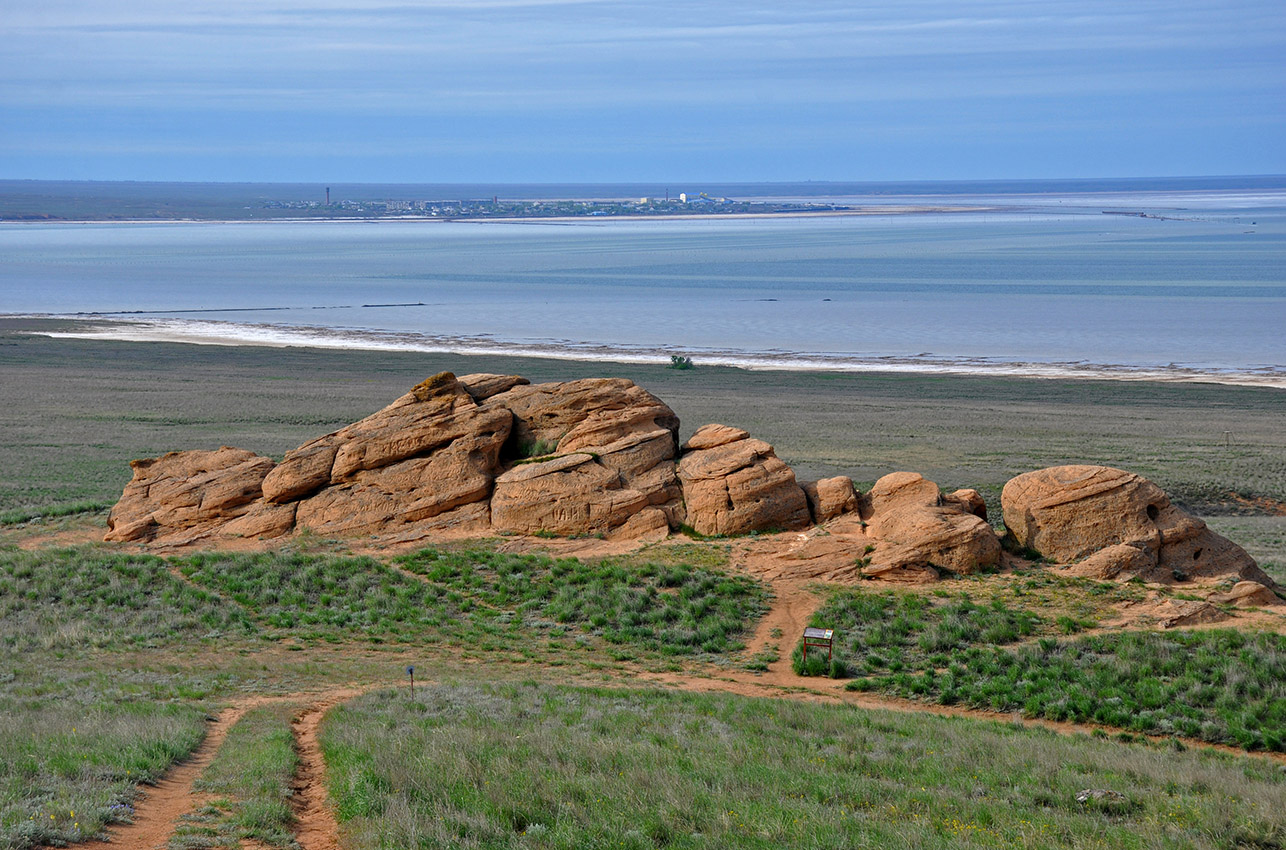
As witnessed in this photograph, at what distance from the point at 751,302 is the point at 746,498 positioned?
92.1 metres

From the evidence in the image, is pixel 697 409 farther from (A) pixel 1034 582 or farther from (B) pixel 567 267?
(B) pixel 567 267

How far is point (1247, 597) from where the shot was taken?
1964 cm

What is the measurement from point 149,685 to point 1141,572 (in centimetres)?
1708

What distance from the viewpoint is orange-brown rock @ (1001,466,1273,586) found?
2116 centimetres

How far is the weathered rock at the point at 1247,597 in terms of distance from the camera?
19.5 meters

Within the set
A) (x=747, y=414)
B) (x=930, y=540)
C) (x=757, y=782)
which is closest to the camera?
(x=757, y=782)

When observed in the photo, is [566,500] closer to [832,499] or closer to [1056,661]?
[832,499]

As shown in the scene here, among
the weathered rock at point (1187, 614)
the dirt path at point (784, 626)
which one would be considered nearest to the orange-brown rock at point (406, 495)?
the dirt path at point (784, 626)

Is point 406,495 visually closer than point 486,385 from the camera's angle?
Yes

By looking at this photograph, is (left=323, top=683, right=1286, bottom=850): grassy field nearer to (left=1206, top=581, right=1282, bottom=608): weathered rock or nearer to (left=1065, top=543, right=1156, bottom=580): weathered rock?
(left=1206, top=581, right=1282, bottom=608): weathered rock

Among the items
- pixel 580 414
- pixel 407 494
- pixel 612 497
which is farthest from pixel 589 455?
pixel 407 494

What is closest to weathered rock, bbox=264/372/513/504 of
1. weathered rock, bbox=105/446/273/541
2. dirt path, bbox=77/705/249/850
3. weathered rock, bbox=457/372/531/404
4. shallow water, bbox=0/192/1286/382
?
weathered rock, bbox=105/446/273/541

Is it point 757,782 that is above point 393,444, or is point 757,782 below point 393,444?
below

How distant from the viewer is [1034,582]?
67.1 feet
